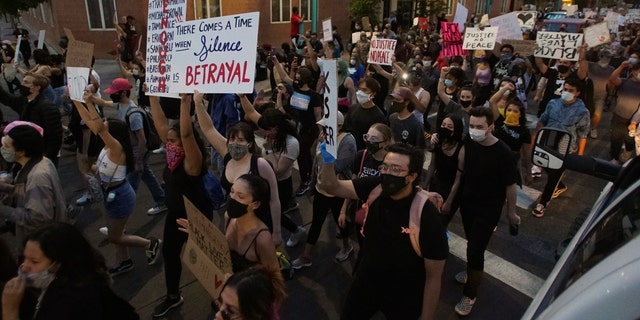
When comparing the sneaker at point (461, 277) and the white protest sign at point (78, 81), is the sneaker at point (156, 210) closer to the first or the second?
the white protest sign at point (78, 81)

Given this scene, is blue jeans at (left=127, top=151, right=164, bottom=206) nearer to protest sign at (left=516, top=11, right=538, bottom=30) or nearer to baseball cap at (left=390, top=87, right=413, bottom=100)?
baseball cap at (left=390, top=87, right=413, bottom=100)

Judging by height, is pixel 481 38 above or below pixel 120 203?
above

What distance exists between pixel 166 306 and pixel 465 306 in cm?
266

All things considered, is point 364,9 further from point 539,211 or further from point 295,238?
point 295,238

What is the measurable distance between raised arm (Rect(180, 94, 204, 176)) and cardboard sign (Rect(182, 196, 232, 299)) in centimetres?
81

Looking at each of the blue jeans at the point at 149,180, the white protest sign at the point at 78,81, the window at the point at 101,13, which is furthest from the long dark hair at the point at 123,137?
the window at the point at 101,13

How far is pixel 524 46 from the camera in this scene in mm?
9203

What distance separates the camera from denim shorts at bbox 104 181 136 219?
429 centimetres

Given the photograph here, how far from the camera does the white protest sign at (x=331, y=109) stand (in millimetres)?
2691

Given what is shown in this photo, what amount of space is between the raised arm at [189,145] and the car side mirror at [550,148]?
8.15 ft

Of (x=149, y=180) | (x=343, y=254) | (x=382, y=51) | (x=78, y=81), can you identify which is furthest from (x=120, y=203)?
(x=382, y=51)

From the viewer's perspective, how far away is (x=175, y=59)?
3879 millimetres

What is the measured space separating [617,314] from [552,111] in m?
5.51

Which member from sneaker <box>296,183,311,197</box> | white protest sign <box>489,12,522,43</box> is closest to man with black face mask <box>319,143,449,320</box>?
sneaker <box>296,183,311,197</box>
